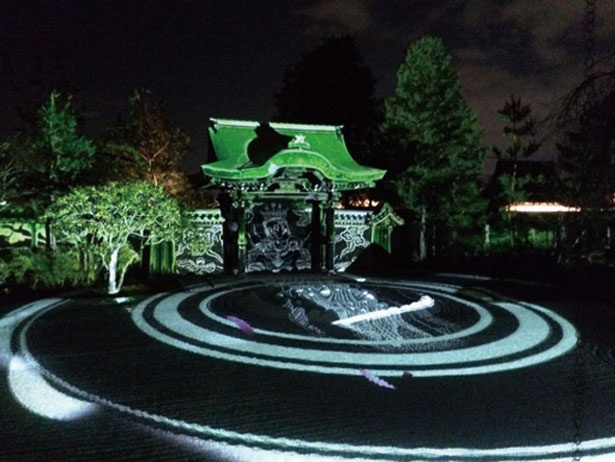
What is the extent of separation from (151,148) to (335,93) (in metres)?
10.2

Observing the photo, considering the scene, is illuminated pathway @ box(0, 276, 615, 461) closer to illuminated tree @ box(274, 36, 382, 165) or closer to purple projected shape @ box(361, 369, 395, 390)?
purple projected shape @ box(361, 369, 395, 390)

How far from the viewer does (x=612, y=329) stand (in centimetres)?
848

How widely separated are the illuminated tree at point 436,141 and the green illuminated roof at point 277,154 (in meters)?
3.73

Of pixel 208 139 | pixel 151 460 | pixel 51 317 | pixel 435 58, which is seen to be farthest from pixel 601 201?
pixel 435 58

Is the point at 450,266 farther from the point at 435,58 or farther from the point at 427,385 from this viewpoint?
the point at 427,385

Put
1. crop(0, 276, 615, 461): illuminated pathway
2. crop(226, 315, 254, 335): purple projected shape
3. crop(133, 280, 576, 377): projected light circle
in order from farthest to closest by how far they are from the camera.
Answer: crop(226, 315, 254, 335): purple projected shape, crop(133, 280, 576, 377): projected light circle, crop(0, 276, 615, 461): illuminated pathway

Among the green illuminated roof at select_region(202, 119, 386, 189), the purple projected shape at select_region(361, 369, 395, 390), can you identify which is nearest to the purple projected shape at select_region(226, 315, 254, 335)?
the purple projected shape at select_region(361, 369, 395, 390)

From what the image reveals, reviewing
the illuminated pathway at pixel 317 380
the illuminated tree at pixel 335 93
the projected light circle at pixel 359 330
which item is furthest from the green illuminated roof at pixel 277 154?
the illuminated tree at pixel 335 93

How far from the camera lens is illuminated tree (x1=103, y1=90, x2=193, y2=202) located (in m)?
21.9

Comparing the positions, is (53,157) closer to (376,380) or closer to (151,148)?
(151,148)

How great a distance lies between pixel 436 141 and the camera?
1922 cm

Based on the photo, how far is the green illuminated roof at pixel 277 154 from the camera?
45.4 feet

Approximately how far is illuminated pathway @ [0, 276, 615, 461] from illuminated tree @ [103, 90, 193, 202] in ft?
41.7

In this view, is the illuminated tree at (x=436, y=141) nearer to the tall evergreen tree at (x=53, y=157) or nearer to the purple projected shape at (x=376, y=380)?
the tall evergreen tree at (x=53, y=157)
